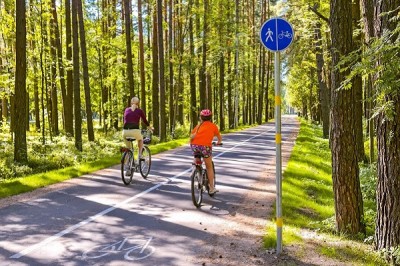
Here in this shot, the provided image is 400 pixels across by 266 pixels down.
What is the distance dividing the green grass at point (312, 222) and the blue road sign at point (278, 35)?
305 cm

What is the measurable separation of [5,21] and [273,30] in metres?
21.8

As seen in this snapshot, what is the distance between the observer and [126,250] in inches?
244

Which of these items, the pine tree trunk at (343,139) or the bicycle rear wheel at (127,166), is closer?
the pine tree trunk at (343,139)

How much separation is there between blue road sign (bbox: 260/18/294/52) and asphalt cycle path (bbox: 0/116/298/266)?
3.26 metres

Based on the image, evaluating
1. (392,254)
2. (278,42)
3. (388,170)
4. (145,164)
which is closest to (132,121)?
(145,164)

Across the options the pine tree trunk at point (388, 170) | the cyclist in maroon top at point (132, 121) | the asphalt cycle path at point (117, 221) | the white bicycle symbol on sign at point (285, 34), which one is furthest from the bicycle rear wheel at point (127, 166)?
the pine tree trunk at point (388, 170)

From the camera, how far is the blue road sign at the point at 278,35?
582cm

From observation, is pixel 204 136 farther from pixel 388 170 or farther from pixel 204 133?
pixel 388 170

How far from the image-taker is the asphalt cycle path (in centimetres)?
600

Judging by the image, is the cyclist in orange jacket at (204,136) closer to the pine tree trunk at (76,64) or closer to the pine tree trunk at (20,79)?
the pine tree trunk at (20,79)

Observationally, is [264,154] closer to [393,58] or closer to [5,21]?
[393,58]

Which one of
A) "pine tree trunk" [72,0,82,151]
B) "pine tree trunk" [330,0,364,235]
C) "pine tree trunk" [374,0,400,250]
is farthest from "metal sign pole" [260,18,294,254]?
"pine tree trunk" [72,0,82,151]

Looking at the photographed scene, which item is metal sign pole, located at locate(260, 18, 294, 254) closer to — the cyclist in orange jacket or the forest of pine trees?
the forest of pine trees

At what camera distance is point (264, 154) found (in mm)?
18750
